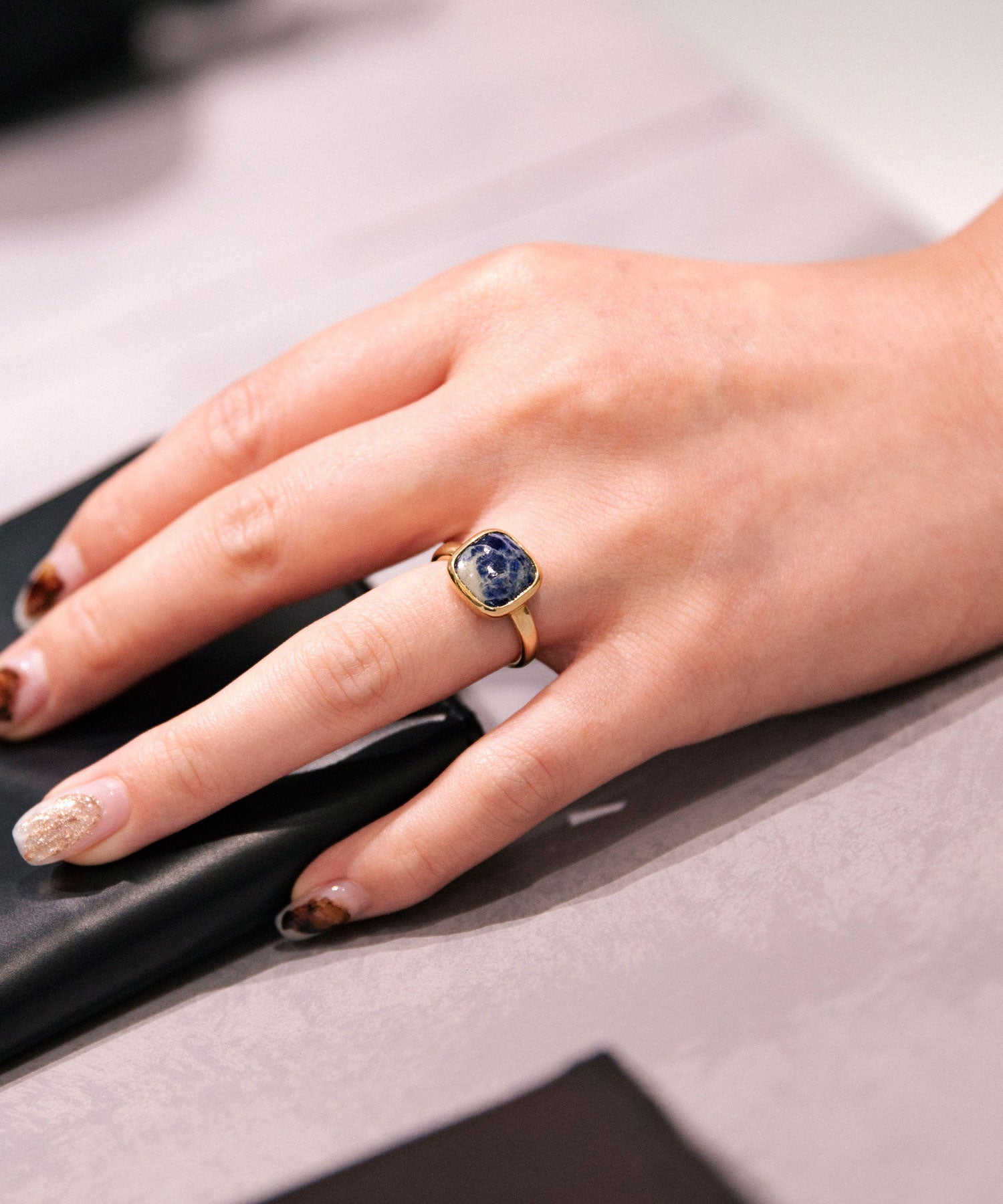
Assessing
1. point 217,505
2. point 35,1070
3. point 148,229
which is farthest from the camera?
point 148,229

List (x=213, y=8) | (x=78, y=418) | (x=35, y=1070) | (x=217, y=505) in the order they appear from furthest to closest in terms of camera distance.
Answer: (x=213, y=8) → (x=78, y=418) → (x=217, y=505) → (x=35, y=1070)

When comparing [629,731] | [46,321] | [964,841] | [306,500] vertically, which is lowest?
[964,841]

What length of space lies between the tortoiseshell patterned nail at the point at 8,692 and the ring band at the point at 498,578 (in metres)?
0.25

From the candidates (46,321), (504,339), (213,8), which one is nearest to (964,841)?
(504,339)

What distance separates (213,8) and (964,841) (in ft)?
4.16

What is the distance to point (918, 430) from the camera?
596mm

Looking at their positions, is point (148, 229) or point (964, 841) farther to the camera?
point (148, 229)

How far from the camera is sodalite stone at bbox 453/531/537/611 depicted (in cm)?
53

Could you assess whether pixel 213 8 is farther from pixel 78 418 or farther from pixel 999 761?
pixel 999 761

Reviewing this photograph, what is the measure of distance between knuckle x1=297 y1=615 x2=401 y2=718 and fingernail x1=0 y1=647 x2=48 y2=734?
164mm

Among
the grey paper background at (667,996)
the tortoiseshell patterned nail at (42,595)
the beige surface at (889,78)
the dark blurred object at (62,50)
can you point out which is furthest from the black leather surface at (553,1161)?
the dark blurred object at (62,50)

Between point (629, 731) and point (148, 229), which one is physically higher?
point (148, 229)

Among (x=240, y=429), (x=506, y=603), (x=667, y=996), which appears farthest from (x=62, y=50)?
(x=667, y=996)

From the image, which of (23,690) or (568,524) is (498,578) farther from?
(23,690)
